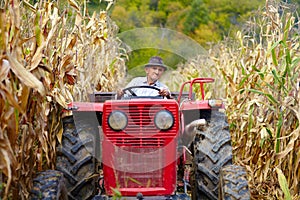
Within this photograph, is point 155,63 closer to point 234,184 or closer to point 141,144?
point 141,144

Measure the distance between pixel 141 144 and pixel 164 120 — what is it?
302 millimetres

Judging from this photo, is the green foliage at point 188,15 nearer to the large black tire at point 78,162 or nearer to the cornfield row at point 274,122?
the cornfield row at point 274,122

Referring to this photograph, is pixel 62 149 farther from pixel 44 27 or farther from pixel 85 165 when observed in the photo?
pixel 44 27

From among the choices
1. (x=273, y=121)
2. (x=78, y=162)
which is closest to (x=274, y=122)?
(x=273, y=121)

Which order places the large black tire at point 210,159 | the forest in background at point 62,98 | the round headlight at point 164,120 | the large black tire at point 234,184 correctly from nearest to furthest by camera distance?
the forest in background at point 62,98
the large black tire at point 234,184
the round headlight at point 164,120
the large black tire at point 210,159

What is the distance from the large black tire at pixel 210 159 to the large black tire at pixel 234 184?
0.36 m

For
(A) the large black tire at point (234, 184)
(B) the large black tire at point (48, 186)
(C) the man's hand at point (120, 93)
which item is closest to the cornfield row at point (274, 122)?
(A) the large black tire at point (234, 184)

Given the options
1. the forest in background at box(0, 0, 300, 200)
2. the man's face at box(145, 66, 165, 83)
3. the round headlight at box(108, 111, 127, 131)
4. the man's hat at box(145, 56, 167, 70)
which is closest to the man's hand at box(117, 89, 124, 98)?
the forest in background at box(0, 0, 300, 200)

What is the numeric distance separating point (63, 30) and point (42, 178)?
1869 millimetres

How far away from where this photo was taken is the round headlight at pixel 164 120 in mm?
4711

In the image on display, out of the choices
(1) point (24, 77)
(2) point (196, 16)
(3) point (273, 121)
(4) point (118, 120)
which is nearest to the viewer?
(1) point (24, 77)

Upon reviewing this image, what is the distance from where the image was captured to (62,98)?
209 inches

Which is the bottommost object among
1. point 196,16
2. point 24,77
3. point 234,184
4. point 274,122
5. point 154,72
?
point 234,184

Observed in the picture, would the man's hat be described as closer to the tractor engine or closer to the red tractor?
the red tractor
